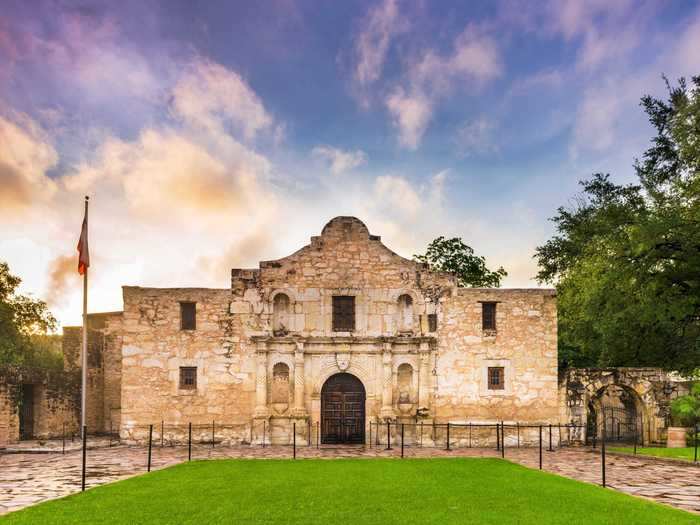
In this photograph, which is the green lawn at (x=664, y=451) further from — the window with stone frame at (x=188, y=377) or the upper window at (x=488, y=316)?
the window with stone frame at (x=188, y=377)

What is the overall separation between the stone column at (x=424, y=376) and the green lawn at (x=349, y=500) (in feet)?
24.8

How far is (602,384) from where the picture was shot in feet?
85.5

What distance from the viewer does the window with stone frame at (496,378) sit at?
82.0 feet

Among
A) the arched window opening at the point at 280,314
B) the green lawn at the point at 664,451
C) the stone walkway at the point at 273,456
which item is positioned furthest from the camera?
the arched window opening at the point at 280,314

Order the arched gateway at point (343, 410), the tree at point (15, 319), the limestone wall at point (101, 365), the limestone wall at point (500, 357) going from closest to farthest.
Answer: the arched gateway at point (343, 410)
the limestone wall at point (500, 357)
the limestone wall at point (101, 365)
the tree at point (15, 319)

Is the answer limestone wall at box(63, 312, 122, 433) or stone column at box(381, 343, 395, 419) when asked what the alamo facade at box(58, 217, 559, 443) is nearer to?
stone column at box(381, 343, 395, 419)

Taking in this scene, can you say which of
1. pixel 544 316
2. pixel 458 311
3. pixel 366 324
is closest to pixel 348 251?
pixel 366 324

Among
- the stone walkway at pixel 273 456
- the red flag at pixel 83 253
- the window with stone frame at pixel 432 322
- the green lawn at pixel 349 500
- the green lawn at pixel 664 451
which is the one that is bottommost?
the green lawn at pixel 664 451

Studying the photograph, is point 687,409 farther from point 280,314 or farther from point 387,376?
point 280,314

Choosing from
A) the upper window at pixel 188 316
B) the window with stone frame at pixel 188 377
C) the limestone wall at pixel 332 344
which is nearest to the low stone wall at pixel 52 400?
the limestone wall at pixel 332 344

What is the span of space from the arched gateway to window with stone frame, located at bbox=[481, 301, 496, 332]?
5.33 meters

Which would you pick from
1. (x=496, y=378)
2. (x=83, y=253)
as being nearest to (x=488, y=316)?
(x=496, y=378)

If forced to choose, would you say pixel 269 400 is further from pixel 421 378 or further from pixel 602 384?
pixel 602 384

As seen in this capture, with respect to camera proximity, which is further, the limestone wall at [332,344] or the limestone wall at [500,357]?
the limestone wall at [500,357]
